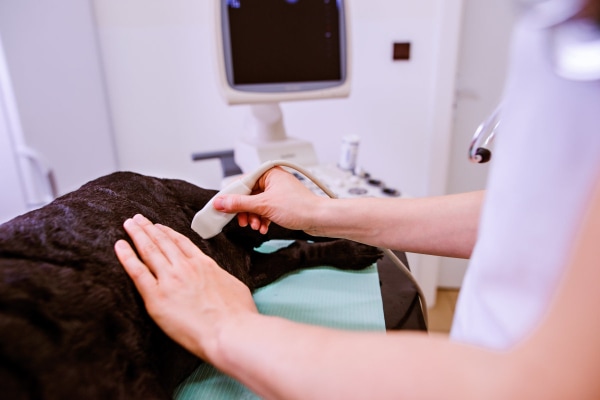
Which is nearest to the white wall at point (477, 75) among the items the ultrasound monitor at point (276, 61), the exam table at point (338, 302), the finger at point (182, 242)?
the ultrasound monitor at point (276, 61)

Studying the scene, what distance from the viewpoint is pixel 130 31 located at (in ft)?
5.39

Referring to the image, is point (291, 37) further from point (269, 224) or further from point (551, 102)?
point (551, 102)

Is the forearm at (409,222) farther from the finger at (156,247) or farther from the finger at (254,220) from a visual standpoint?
the finger at (156,247)

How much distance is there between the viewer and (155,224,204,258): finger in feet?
1.93

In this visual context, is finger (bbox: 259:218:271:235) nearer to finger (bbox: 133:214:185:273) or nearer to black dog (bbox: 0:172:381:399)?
black dog (bbox: 0:172:381:399)

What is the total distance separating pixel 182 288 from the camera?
52 centimetres

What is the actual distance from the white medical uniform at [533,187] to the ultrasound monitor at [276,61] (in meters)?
0.98

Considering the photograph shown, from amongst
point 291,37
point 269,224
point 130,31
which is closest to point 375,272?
point 269,224

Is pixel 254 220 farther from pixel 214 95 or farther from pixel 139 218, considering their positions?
pixel 214 95

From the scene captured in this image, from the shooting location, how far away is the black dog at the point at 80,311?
0.41m

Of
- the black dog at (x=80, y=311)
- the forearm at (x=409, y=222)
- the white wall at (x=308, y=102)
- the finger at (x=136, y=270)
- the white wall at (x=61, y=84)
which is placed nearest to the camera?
the black dog at (x=80, y=311)

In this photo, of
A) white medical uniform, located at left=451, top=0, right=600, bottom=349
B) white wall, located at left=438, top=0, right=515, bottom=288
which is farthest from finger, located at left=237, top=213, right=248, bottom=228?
white wall, located at left=438, top=0, right=515, bottom=288

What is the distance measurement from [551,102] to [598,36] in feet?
0.17

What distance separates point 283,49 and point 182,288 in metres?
0.96
